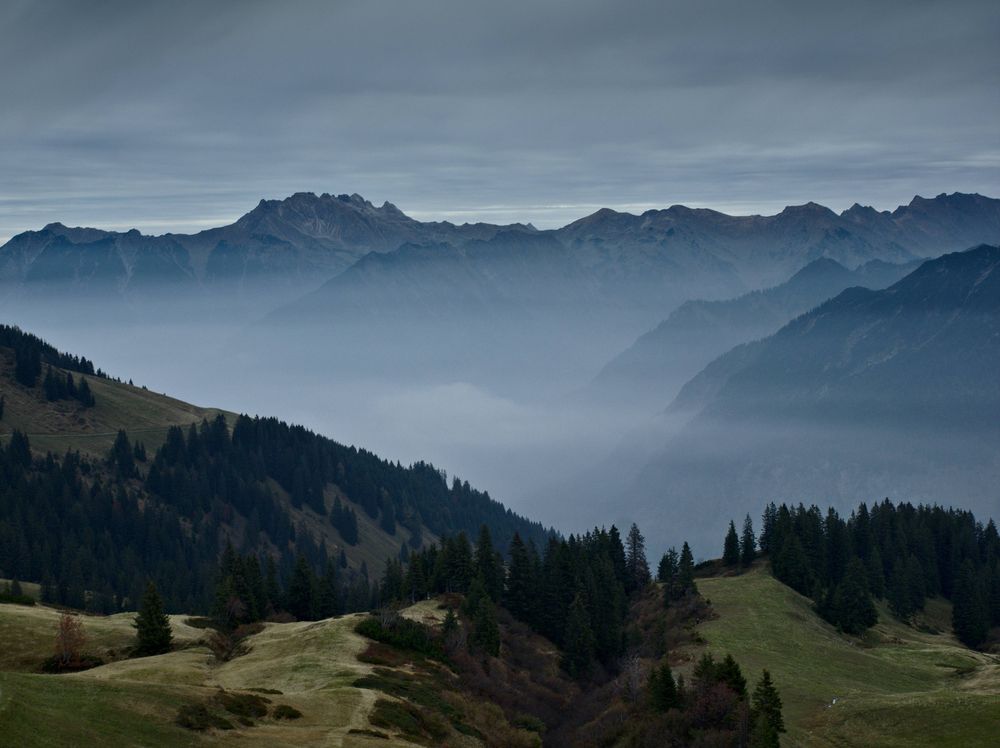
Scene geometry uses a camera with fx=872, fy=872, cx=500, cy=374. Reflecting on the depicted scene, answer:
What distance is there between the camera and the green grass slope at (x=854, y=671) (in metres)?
68.6

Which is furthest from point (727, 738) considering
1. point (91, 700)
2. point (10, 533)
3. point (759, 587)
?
point (10, 533)

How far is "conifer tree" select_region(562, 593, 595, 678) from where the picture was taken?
367 ft

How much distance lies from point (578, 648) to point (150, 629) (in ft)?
177

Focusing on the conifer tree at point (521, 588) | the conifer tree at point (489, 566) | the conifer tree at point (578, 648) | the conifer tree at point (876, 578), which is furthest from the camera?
the conifer tree at point (876, 578)

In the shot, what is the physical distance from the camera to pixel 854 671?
Answer: 306ft

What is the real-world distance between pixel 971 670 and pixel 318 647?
6950 centimetres

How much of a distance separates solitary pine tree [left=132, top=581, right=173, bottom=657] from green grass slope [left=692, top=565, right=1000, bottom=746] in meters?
56.0

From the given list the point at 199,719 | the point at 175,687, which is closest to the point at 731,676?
the point at 199,719

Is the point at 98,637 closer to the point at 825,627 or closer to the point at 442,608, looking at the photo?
the point at 442,608

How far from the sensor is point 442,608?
114 meters

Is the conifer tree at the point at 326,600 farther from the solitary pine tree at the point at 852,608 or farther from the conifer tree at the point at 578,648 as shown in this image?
the solitary pine tree at the point at 852,608

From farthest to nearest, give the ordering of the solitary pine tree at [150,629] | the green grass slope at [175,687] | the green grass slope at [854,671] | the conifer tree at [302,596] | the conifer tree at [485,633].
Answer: the conifer tree at [302,596] → the conifer tree at [485,633] → the solitary pine tree at [150,629] → the green grass slope at [854,671] → the green grass slope at [175,687]

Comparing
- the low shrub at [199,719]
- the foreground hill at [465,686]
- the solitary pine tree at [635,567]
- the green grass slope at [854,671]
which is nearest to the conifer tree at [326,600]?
the foreground hill at [465,686]

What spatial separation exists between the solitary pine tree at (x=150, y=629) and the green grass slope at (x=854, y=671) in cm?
5600
